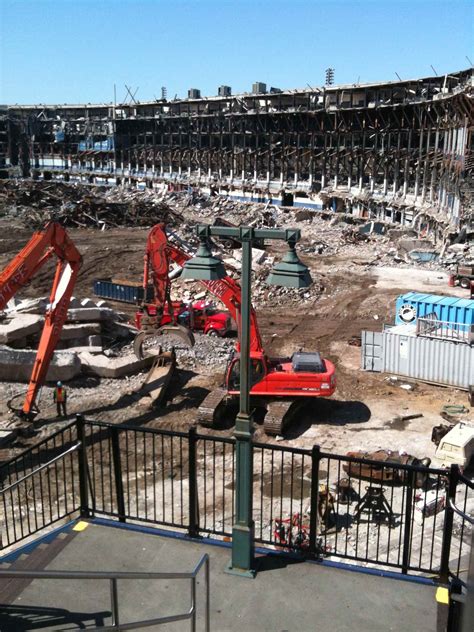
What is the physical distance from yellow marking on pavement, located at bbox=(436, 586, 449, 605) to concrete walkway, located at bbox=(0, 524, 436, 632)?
7 cm

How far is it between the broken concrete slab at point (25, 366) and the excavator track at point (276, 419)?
6.66 meters

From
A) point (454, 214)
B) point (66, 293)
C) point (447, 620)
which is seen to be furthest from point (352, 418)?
point (454, 214)

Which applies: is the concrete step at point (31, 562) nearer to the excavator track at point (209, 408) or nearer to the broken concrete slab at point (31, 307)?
the excavator track at point (209, 408)

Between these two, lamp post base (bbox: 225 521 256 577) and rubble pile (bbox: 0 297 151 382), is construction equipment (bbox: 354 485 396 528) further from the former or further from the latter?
rubble pile (bbox: 0 297 151 382)

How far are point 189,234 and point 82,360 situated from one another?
26377 mm

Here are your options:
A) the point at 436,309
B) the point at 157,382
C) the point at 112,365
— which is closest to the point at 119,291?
the point at 112,365

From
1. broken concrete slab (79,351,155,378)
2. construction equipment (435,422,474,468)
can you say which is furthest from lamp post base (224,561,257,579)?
broken concrete slab (79,351,155,378)

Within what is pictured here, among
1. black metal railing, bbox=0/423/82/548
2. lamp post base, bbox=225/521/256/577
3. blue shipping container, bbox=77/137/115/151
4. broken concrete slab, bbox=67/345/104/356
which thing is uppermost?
blue shipping container, bbox=77/137/115/151

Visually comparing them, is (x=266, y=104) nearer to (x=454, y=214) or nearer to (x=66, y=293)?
(x=454, y=214)

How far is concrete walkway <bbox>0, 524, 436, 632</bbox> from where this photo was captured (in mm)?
6879

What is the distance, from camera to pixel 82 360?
20875 mm

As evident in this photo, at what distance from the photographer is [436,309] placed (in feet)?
72.1

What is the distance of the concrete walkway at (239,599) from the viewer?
6879 mm

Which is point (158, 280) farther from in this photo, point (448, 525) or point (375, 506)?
point (448, 525)
